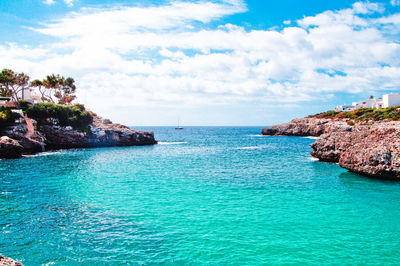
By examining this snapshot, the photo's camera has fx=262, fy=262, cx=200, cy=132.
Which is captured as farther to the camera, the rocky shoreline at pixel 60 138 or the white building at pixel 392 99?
the white building at pixel 392 99

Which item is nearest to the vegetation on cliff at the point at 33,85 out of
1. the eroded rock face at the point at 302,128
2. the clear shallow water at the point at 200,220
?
the clear shallow water at the point at 200,220

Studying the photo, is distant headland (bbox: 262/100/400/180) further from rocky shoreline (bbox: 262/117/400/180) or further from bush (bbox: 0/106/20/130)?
bush (bbox: 0/106/20/130)

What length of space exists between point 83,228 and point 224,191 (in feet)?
43.9

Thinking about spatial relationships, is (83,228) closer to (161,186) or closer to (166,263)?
(166,263)

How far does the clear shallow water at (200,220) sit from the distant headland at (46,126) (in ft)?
108

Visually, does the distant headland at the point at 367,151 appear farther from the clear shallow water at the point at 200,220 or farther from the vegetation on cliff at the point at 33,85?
the vegetation on cliff at the point at 33,85

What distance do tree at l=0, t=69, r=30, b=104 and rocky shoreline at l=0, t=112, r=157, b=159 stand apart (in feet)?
62.9

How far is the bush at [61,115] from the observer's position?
228 feet

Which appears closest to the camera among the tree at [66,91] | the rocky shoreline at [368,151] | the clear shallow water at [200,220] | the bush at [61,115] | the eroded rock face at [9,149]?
the clear shallow water at [200,220]

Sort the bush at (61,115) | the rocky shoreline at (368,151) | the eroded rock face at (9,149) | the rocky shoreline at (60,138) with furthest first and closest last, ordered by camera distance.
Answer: the bush at (61,115)
the rocky shoreline at (60,138)
the eroded rock face at (9,149)
the rocky shoreline at (368,151)

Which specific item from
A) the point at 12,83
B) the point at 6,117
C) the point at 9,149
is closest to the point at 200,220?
the point at 9,149

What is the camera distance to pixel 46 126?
70062 millimetres

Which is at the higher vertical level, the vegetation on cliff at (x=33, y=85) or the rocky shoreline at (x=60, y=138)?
the vegetation on cliff at (x=33, y=85)

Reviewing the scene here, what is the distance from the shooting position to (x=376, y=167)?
2947 centimetres
